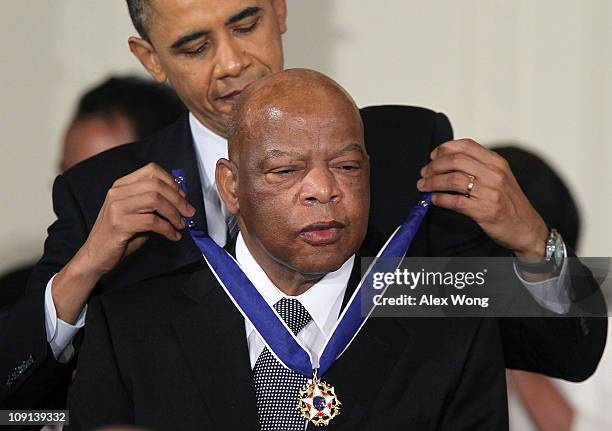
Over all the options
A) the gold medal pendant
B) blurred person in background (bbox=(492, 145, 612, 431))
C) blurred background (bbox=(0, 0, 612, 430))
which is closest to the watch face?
the gold medal pendant

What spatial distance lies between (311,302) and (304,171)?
25cm

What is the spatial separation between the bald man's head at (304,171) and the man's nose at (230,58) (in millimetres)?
299

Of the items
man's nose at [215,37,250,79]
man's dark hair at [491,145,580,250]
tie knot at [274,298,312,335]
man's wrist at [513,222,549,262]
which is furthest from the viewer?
man's dark hair at [491,145,580,250]

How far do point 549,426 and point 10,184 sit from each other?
1.71 meters

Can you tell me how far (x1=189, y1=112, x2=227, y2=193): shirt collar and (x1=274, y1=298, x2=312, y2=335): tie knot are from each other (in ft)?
1.55

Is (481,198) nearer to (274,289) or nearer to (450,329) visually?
(450,329)

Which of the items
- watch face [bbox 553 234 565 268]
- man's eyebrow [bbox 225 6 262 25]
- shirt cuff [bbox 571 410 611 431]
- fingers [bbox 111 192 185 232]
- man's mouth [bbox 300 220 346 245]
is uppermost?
man's eyebrow [bbox 225 6 262 25]

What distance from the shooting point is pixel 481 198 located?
233cm

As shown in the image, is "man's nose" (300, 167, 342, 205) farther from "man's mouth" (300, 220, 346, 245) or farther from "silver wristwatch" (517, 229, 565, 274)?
"silver wristwatch" (517, 229, 565, 274)

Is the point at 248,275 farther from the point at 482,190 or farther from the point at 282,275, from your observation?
the point at 482,190

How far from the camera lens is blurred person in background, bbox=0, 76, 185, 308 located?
10.9 ft

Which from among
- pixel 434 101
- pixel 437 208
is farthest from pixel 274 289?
pixel 434 101

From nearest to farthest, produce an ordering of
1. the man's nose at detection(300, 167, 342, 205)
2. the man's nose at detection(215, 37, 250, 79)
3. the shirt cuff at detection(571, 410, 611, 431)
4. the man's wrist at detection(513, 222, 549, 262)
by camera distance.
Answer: the man's nose at detection(300, 167, 342, 205) < the man's wrist at detection(513, 222, 549, 262) < the man's nose at detection(215, 37, 250, 79) < the shirt cuff at detection(571, 410, 611, 431)

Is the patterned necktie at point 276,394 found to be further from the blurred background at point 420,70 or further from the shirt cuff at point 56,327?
the blurred background at point 420,70
